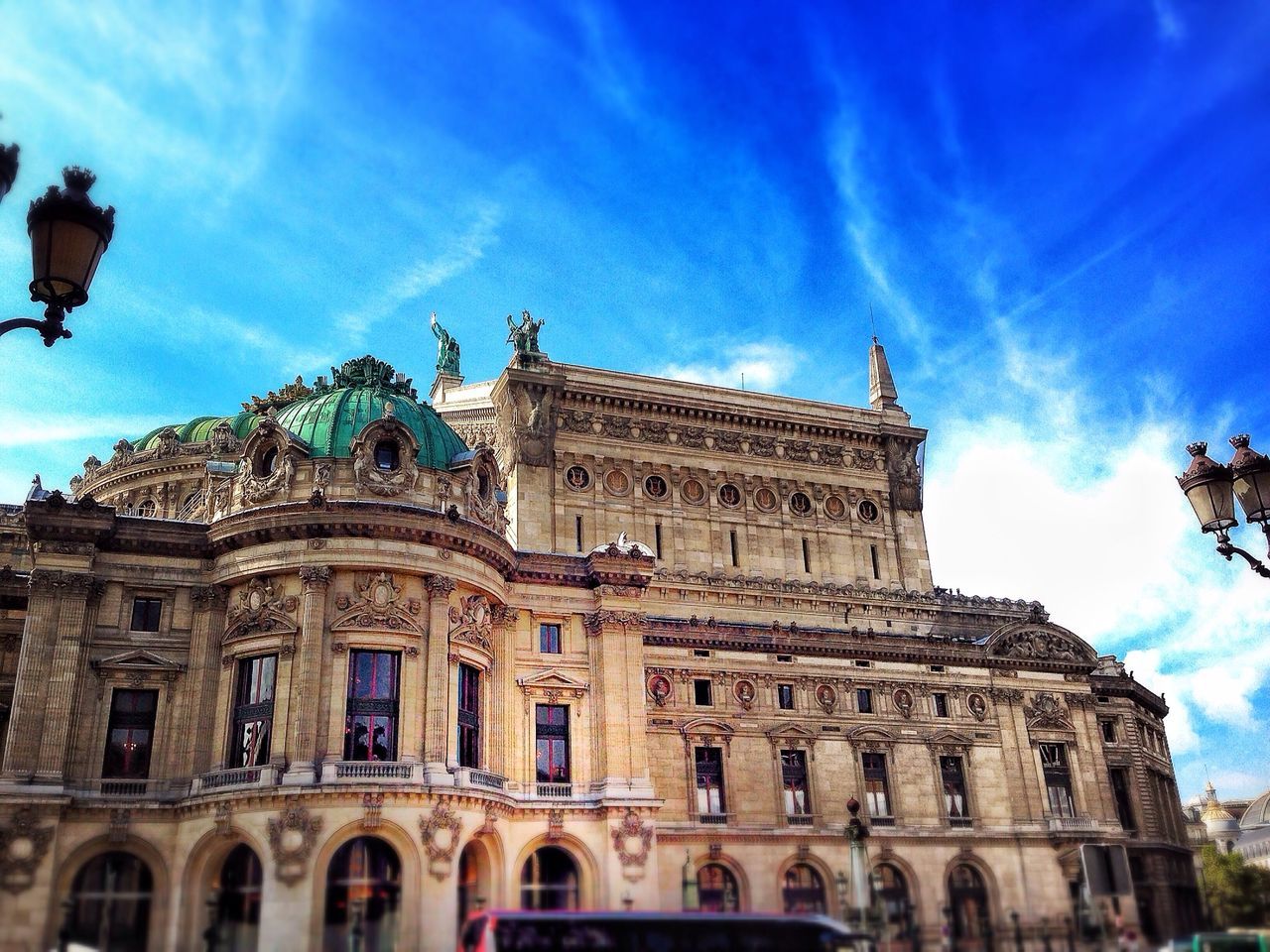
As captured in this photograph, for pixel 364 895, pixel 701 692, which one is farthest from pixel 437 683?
pixel 701 692

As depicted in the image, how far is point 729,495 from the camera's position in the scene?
69750 mm

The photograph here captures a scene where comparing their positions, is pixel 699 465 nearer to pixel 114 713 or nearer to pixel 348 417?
pixel 348 417

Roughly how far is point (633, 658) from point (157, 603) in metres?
20.1

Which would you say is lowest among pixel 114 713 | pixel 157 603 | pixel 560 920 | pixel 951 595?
pixel 560 920

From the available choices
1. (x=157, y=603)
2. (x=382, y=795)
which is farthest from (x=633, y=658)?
(x=157, y=603)

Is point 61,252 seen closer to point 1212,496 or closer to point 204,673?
point 1212,496

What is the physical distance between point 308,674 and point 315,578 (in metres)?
3.79

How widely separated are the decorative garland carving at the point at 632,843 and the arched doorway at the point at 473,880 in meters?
A: 5.31

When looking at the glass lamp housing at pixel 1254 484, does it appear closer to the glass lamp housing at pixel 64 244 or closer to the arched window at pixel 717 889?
the glass lamp housing at pixel 64 244

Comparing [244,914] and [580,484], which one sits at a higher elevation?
[580,484]

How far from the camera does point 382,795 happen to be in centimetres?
4122

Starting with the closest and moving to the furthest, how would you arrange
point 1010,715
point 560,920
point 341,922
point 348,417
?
point 560,920 < point 341,922 < point 348,417 < point 1010,715

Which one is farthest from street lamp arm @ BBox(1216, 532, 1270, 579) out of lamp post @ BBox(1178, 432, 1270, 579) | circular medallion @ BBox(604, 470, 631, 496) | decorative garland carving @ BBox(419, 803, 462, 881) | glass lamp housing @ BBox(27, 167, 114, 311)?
circular medallion @ BBox(604, 470, 631, 496)

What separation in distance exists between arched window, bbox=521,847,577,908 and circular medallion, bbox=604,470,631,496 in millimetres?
24956
